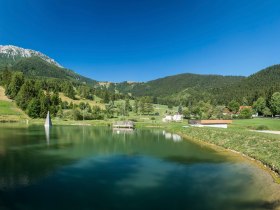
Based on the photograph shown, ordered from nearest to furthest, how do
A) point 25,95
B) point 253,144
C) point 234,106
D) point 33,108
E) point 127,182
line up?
point 127,182 → point 253,144 → point 33,108 → point 25,95 → point 234,106

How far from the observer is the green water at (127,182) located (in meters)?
18.6

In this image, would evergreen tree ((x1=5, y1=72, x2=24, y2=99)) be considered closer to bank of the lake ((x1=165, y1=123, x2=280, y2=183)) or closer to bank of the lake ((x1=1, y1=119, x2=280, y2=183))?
bank of the lake ((x1=1, y1=119, x2=280, y2=183))

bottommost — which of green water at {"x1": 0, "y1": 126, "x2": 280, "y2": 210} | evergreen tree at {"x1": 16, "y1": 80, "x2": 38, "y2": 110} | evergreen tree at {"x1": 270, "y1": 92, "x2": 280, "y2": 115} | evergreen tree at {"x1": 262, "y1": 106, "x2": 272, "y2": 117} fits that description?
green water at {"x1": 0, "y1": 126, "x2": 280, "y2": 210}

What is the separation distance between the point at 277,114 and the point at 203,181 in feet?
393

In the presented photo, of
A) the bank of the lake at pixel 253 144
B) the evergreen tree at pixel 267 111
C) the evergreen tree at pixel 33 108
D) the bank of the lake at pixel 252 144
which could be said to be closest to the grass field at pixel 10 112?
the evergreen tree at pixel 33 108

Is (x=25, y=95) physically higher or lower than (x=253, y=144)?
higher

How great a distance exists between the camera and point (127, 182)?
79.0ft

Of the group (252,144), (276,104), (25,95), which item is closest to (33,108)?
(25,95)

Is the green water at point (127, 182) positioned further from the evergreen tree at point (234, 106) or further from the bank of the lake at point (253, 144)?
the evergreen tree at point (234, 106)

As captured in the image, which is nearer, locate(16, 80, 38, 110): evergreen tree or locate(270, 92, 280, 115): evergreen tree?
locate(270, 92, 280, 115): evergreen tree

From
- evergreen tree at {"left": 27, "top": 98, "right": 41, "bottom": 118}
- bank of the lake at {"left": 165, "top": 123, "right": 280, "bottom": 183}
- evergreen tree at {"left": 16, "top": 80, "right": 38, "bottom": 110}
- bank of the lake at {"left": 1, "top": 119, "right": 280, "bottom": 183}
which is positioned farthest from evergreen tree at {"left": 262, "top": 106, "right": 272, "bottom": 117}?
evergreen tree at {"left": 16, "top": 80, "right": 38, "bottom": 110}

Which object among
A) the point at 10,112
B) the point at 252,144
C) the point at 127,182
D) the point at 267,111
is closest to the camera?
the point at 127,182

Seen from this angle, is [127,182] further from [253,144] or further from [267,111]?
[267,111]

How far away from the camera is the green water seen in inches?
733
